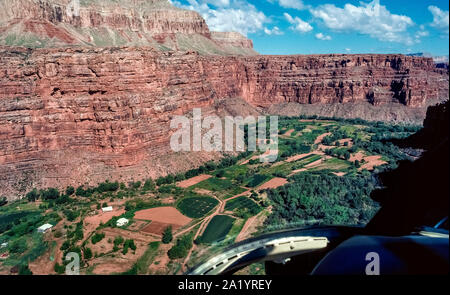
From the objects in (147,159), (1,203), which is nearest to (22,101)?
(1,203)

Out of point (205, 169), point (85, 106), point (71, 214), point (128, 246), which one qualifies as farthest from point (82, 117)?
point (128, 246)

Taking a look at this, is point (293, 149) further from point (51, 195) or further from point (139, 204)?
point (51, 195)

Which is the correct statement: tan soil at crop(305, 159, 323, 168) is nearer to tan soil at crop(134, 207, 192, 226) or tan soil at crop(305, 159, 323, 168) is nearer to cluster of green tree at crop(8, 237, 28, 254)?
tan soil at crop(134, 207, 192, 226)

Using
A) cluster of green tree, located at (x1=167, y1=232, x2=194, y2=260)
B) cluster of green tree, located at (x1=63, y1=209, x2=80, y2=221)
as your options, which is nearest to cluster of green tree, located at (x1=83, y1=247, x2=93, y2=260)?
cluster of green tree, located at (x1=167, y1=232, x2=194, y2=260)

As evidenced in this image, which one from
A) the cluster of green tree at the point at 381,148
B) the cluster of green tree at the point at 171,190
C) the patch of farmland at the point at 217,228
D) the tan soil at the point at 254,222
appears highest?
the cluster of green tree at the point at 381,148

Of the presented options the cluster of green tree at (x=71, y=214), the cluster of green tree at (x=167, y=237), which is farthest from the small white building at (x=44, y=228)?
the cluster of green tree at (x=167, y=237)

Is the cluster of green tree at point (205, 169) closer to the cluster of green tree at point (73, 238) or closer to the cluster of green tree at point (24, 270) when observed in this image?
the cluster of green tree at point (73, 238)
